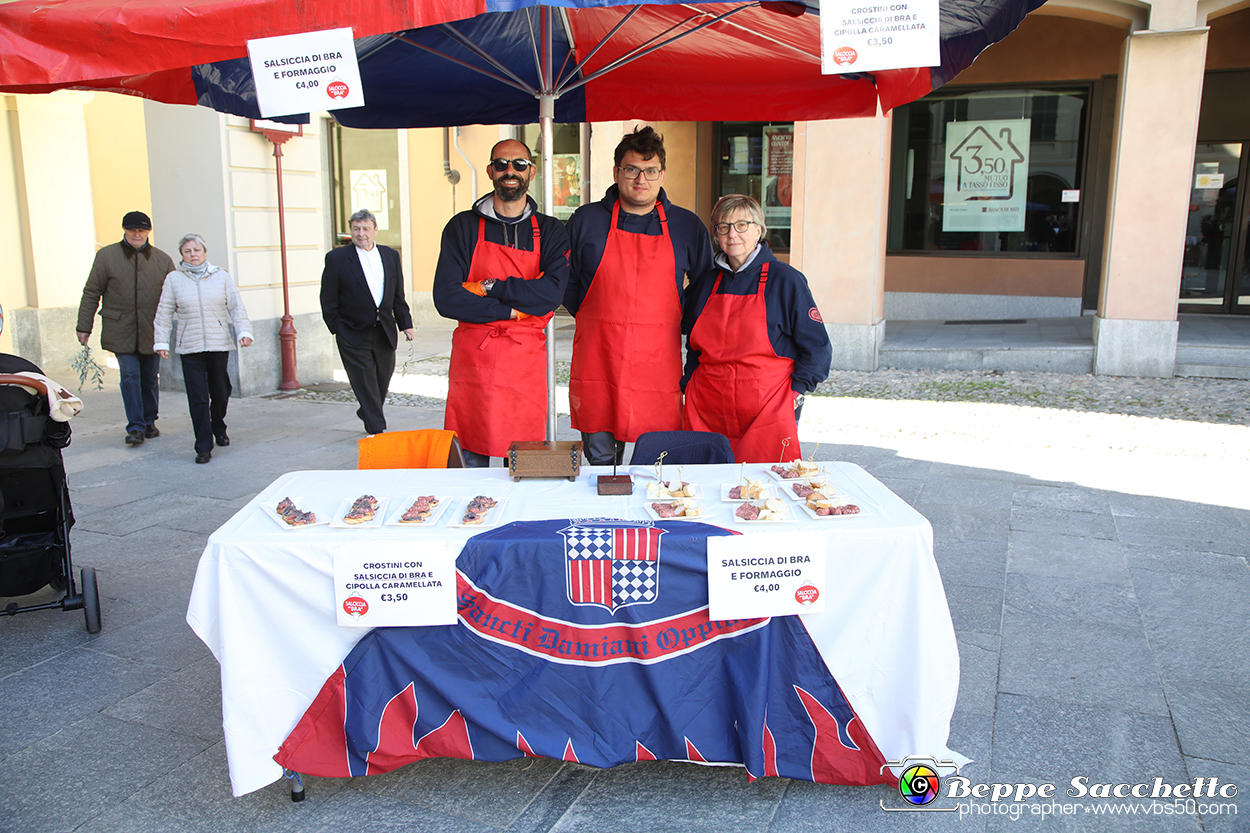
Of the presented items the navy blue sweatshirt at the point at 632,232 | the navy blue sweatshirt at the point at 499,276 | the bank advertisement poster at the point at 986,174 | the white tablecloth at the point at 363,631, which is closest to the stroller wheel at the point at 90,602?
the white tablecloth at the point at 363,631

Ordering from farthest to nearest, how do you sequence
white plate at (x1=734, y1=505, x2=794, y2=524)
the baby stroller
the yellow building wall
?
1. the yellow building wall
2. the baby stroller
3. white plate at (x1=734, y1=505, x2=794, y2=524)

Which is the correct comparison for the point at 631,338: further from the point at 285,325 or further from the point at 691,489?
the point at 285,325

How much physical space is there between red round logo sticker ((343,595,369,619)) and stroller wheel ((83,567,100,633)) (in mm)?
1758

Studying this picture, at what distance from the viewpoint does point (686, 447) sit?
3668 millimetres

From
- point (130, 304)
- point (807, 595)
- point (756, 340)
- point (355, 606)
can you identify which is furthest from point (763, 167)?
point (355, 606)

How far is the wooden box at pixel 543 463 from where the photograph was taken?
3.18m

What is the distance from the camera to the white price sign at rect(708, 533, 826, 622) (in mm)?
2543

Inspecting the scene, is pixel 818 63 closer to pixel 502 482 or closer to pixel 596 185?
pixel 502 482

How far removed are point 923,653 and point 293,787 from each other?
72.5 inches

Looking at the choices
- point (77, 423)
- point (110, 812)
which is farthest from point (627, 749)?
point (77, 423)

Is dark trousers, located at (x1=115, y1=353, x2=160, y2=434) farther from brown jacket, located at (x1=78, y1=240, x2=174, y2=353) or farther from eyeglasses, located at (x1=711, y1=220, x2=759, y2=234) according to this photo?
eyeglasses, located at (x1=711, y1=220, x2=759, y2=234)

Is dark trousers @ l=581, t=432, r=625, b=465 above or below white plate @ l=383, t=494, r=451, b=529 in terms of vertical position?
below

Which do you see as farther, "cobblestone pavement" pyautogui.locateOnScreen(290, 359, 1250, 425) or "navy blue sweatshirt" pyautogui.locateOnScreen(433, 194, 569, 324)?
"cobblestone pavement" pyautogui.locateOnScreen(290, 359, 1250, 425)

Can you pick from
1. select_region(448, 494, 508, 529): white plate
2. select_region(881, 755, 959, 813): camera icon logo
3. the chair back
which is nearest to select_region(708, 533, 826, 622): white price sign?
select_region(881, 755, 959, 813): camera icon logo
